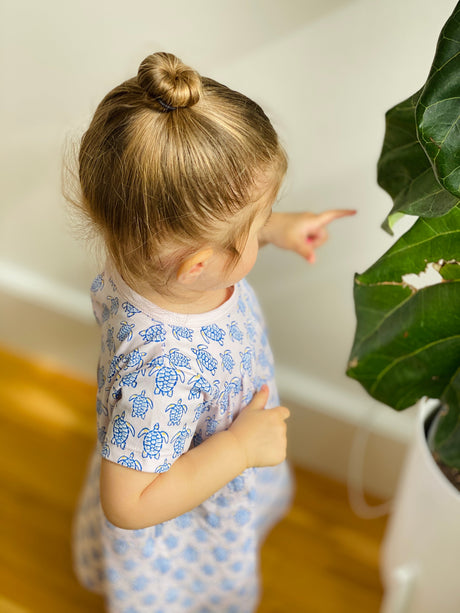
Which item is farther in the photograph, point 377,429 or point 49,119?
point 377,429

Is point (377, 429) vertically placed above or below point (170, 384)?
below

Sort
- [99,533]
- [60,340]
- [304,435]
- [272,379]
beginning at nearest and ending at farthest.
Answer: [272,379], [99,533], [304,435], [60,340]

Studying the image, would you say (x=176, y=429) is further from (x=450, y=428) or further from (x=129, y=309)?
(x=450, y=428)

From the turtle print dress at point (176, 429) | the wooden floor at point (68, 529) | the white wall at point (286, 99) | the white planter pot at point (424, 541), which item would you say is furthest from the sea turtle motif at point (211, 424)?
the wooden floor at point (68, 529)

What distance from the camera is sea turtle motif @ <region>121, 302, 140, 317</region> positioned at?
0.78 m

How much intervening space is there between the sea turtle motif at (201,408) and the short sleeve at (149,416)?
0.03 meters

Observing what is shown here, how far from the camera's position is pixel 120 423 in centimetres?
74

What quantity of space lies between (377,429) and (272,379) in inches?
18.4

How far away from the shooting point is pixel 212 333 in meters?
0.79

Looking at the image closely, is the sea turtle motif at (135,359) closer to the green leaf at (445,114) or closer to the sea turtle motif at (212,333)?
the sea turtle motif at (212,333)

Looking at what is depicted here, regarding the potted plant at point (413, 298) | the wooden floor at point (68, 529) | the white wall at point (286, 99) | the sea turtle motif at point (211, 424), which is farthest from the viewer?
the wooden floor at point (68, 529)

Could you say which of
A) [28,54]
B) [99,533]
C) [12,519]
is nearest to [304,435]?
[99,533]

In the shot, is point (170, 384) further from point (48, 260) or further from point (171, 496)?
point (48, 260)

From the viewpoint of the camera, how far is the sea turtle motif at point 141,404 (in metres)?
0.73
